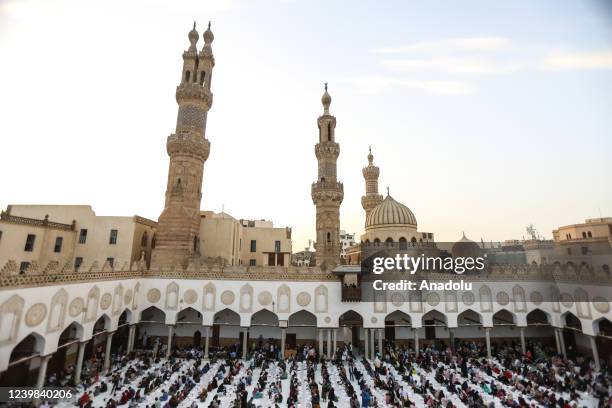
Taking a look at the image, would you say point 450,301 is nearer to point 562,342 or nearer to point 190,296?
point 562,342

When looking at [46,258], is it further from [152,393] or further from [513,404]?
[513,404]

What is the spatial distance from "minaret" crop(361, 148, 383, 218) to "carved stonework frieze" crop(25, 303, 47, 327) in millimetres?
37901

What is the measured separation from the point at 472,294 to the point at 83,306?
88.3ft

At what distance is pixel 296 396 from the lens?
17.1 metres

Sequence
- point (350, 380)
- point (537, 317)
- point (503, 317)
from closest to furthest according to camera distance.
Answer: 1. point (350, 380)
2. point (537, 317)
3. point (503, 317)

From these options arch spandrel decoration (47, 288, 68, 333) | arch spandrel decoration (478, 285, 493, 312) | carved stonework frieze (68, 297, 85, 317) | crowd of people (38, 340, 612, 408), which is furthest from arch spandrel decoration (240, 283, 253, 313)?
arch spandrel decoration (478, 285, 493, 312)

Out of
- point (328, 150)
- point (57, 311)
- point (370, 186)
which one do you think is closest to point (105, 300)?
point (57, 311)

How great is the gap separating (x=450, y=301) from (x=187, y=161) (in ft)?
80.8

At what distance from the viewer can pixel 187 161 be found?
2872cm

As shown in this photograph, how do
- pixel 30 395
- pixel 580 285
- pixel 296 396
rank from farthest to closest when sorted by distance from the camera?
pixel 580 285 → pixel 296 396 → pixel 30 395

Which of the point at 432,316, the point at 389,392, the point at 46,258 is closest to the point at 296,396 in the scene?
the point at 389,392

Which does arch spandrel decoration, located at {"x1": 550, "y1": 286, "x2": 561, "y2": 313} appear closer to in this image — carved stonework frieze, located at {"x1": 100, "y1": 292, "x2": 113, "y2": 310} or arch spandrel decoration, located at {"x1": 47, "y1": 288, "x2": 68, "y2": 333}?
carved stonework frieze, located at {"x1": 100, "y1": 292, "x2": 113, "y2": 310}

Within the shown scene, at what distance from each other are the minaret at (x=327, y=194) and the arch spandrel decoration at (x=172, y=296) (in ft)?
41.6

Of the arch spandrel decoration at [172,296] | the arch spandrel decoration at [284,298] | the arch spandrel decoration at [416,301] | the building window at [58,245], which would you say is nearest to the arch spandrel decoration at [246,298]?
the arch spandrel decoration at [284,298]
